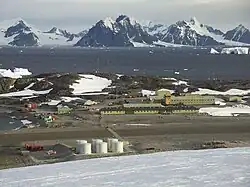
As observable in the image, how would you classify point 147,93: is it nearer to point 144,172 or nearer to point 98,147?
point 98,147

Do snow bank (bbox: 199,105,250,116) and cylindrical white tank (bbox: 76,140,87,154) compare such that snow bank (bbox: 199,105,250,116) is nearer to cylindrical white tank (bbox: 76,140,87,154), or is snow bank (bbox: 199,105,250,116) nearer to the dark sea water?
cylindrical white tank (bbox: 76,140,87,154)

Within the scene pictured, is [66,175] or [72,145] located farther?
[72,145]

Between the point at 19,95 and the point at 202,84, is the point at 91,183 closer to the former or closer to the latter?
the point at 19,95

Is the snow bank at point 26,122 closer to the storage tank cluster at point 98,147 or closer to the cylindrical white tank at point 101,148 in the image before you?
the storage tank cluster at point 98,147

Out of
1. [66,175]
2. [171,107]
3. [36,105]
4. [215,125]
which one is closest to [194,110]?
[171,107]

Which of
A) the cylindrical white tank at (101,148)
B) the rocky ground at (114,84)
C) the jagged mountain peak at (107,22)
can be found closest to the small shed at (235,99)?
the rocky ground at (114,84)

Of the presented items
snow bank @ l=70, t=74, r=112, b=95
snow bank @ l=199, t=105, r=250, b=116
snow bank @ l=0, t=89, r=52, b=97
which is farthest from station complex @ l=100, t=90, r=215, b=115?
snow bank @ l=0, t=89, r=52, b=97
